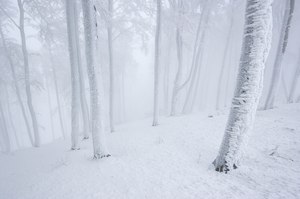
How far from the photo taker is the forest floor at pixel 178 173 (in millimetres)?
3830

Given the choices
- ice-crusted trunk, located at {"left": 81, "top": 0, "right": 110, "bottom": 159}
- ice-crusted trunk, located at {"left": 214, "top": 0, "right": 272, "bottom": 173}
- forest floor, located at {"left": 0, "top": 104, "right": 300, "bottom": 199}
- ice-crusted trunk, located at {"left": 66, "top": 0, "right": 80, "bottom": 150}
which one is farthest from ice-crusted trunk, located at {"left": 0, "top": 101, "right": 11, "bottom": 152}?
ice-crusted trunk, located at {"left": 214, "top": 0, "right": 272, "bottom": 173}

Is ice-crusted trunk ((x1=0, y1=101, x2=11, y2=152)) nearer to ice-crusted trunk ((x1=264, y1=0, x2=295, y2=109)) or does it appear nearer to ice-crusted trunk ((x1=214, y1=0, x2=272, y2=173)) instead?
ice-crusted trunk ((x1=214, y1=0, x2=272, y2=173))

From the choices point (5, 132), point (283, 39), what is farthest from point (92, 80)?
point (5, 132)

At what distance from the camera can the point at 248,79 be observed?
156 inches

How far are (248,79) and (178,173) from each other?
9.20 ft

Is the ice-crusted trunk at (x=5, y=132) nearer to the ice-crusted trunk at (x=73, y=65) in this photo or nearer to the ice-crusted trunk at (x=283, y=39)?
the ice-crusted trunk at (x=73, y=65)

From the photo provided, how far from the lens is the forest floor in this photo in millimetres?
3830

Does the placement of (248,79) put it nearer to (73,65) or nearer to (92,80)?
(92,80)

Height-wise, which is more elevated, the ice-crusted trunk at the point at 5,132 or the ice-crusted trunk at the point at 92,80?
the ice-crusted trunk at the point at 92,80

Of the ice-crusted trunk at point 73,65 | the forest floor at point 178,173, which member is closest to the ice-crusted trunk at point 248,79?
the forest floor at point 178,173

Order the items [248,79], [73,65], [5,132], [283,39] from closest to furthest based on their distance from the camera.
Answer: [248,79] → [73,65] → [283,39] → [5,132]

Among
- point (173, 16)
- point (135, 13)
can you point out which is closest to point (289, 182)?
point (173, 16)

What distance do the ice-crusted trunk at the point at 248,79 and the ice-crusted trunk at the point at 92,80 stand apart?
3892 millimetres

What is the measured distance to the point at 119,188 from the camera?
14.4 feet
